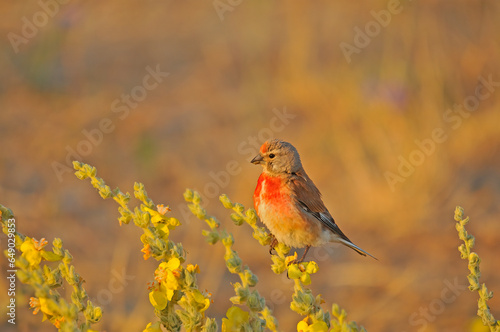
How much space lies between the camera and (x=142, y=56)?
704cm

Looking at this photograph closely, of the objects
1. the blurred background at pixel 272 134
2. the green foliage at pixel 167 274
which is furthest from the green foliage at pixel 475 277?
the blurred background at pixel 272 134

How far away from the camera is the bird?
102 inches

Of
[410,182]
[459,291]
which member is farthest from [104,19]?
[459,291]

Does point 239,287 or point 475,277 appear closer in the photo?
point 239,287

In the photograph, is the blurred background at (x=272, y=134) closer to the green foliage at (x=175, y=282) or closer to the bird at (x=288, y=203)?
the bird at (x=288, y=203)

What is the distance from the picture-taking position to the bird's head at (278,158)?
8.54 feet

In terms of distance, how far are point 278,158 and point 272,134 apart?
307cm

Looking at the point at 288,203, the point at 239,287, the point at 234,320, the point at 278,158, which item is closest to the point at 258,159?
the point at 278,158

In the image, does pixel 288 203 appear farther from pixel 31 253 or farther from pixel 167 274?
pixel 31 253

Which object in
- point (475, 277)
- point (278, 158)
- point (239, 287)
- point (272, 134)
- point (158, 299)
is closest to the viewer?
point (239, 287)

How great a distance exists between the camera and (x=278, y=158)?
2641 millimetres

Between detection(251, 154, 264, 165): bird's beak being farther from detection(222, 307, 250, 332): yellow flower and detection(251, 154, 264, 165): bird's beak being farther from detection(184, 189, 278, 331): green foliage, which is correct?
detection(222, 307, 250, 332): yellow flower

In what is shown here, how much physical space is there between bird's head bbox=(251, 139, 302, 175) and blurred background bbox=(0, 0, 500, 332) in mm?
1251

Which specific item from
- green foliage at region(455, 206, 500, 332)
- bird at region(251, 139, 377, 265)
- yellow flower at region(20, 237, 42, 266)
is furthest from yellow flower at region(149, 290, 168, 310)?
bird at region(251, 139, 377, 265)
